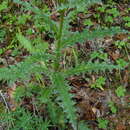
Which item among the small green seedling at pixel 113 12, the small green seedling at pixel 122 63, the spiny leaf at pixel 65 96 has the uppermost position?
the small green seedling at pixel 113 12

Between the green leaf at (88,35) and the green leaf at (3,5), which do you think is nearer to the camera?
the green leaf at (88,35)

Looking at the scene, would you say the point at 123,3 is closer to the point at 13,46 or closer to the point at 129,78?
the point at 129,78

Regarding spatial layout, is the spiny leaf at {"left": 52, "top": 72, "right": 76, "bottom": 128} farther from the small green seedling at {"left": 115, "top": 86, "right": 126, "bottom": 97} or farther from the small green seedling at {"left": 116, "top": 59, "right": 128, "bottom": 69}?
the small green seedling at {"left": 116, "top": 59, "right": 128, "bottom": 69}

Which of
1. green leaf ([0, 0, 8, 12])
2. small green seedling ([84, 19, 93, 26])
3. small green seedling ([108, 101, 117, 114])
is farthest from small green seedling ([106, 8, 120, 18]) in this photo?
green leaf ([0, 0, 8, 12])

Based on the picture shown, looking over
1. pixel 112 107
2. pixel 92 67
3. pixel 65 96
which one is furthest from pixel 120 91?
pixel 65 96

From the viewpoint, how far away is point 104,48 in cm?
364

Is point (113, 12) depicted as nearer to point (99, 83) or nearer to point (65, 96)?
point (99, 83)

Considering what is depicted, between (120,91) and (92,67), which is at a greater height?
(92,67)

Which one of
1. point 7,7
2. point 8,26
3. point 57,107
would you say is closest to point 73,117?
point 57,107

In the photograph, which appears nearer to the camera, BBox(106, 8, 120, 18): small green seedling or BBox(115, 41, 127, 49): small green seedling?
BBox(115, 41, 127, 49): small green seedling

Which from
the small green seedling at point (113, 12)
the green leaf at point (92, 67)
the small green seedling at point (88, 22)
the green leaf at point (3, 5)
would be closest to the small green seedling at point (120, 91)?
the green leaf at point (92, 67)

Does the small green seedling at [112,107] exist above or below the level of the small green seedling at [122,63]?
below

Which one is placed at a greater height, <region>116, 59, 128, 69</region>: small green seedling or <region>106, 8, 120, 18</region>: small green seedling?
<region>106, 8, 120, 18</region>: small green seedling

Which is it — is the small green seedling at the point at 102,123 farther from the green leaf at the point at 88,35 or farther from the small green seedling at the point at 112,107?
the green leaf at the point at 88,35
